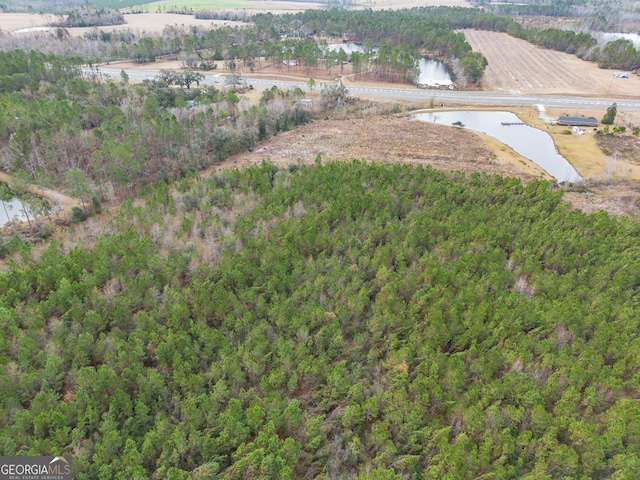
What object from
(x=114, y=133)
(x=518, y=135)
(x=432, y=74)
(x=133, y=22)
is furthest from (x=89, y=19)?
(x=518, y=135)

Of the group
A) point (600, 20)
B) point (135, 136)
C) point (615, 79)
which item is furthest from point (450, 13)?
point (135, 136)

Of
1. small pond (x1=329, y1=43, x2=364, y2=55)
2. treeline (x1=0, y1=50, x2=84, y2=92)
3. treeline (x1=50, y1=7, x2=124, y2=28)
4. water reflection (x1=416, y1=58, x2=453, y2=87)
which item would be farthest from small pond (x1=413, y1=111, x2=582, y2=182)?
treeline (x1=50, y1=7, x2=124, y2=28)

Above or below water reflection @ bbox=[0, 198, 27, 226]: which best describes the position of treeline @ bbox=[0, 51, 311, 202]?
above

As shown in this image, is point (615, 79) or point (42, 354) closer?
point (42, 354)

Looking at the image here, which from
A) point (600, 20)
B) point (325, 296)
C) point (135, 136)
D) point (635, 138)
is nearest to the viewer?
point (325, 296)

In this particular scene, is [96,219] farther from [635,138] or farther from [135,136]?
[635,138]

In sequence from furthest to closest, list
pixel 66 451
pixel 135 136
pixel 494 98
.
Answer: pixel 494 98, pixel 135 136, pixel 66 451

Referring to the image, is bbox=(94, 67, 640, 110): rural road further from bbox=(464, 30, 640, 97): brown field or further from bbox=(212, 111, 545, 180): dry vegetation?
bbox=(212, 111, 545, 180): dry vegetation
